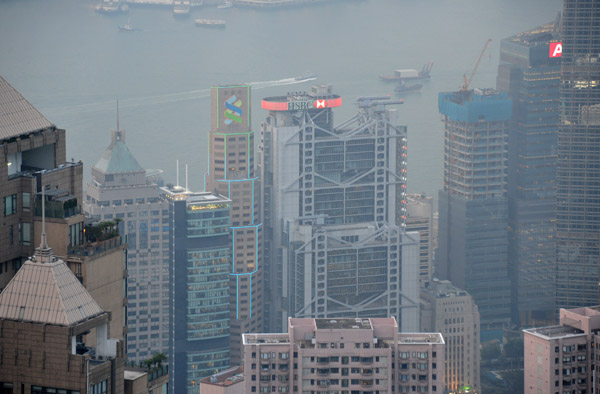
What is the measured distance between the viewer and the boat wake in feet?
429

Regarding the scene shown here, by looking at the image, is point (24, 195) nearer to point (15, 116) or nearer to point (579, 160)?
point (15, 116)

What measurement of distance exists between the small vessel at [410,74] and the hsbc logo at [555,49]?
45.9 feet

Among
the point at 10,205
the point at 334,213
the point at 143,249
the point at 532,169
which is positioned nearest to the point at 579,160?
the point at 532,169

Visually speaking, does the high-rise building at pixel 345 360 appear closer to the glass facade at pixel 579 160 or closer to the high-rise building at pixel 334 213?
the high-rise building at pixel 334 213

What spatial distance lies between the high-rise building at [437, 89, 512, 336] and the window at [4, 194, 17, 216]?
108 m

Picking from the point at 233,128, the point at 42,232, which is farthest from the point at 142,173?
the point at 42,232

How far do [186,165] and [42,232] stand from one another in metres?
98.8

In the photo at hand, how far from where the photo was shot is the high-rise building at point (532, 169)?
443 feet

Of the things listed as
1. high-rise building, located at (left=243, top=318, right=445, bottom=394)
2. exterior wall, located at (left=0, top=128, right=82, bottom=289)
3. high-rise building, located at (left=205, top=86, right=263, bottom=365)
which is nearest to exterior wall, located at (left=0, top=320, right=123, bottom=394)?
exterior wall, located at (left=0, top=128, right=82, bottom=289)

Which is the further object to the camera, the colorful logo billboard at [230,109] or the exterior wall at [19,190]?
the colorful logo billboard at [230,109]

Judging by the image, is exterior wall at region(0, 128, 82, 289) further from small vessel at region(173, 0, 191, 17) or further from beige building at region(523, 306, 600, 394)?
small vessel at region(173, 0, 191, 17)

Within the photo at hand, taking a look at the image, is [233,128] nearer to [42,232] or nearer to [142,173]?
[142,173]

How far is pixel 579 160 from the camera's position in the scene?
12256cm

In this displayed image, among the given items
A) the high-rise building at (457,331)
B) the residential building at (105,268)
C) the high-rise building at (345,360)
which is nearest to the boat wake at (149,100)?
the high-rise building at (457,331)
